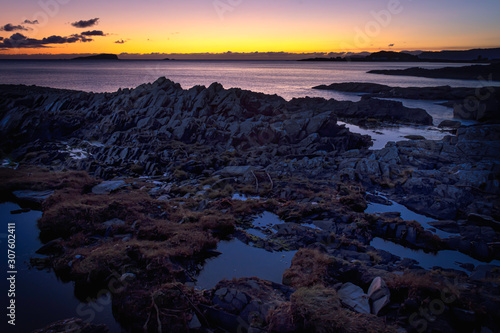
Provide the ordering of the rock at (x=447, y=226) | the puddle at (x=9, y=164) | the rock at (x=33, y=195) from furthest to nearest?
the puddle at (x=9, y=164) < the rock at (x=33, y=195) < the rock at (x=447, y=226)

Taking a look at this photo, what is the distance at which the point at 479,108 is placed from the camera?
40406mm

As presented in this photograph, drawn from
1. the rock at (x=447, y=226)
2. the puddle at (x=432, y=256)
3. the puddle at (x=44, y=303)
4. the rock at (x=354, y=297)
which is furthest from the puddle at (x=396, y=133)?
the puddle at (x=44, y=303)

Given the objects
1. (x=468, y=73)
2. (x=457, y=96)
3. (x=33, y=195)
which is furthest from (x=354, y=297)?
(x=468, y=73)

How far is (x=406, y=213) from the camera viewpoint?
14656 millimetres

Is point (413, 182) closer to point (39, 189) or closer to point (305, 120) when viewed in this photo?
point (305, 120)

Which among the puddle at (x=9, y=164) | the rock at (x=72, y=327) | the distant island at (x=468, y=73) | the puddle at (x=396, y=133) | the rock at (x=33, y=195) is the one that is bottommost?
the rock at (x=72, y=327)

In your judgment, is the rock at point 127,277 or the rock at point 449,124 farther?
the rock at point 449,124

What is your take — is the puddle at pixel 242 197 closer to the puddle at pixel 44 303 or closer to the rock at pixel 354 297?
the rock at pixel 354 297

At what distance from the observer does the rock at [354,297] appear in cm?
770

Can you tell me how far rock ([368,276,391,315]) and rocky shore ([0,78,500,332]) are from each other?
0.03m

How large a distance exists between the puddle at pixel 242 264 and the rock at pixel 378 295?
288cm

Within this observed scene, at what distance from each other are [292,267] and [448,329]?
4.54 metres

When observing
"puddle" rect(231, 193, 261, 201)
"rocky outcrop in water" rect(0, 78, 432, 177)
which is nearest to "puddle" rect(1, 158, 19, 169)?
"rocky outcrop in water" rect(0, 78, 432, 177)

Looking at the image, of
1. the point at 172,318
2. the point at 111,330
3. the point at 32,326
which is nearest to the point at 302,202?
the point at 172,318
